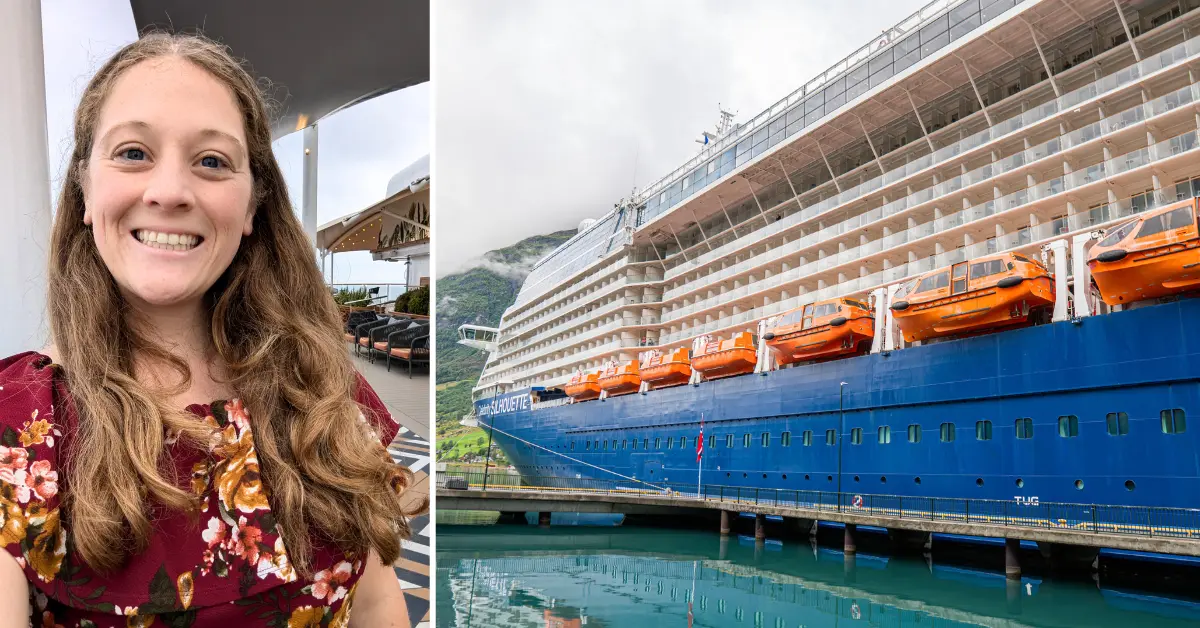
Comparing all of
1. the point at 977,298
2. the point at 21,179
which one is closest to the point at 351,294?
the point at 21,179

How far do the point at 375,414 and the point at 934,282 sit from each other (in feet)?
30.5

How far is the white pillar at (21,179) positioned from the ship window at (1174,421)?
8.28 metres

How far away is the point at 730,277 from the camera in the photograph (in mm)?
14461

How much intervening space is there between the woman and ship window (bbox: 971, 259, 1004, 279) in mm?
8966

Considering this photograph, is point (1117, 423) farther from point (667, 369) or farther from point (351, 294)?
point (667, 369)

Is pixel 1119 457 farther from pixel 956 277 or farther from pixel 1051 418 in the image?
pixel 956 277

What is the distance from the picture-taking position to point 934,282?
905cm

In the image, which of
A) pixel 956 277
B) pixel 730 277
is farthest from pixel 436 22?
pixel 730 277

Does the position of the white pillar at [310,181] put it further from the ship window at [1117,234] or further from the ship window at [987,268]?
the ship window at [987,268]

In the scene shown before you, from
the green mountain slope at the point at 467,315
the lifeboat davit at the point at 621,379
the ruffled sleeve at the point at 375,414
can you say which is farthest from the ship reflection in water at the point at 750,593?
the green mountain slope at the point at 467,315

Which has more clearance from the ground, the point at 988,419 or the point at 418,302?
the point at 418,302

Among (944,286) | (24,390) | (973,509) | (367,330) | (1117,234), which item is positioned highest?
(1117,234)

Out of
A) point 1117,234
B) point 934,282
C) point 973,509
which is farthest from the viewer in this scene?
point 934,282

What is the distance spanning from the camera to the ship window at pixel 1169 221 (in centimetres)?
680
